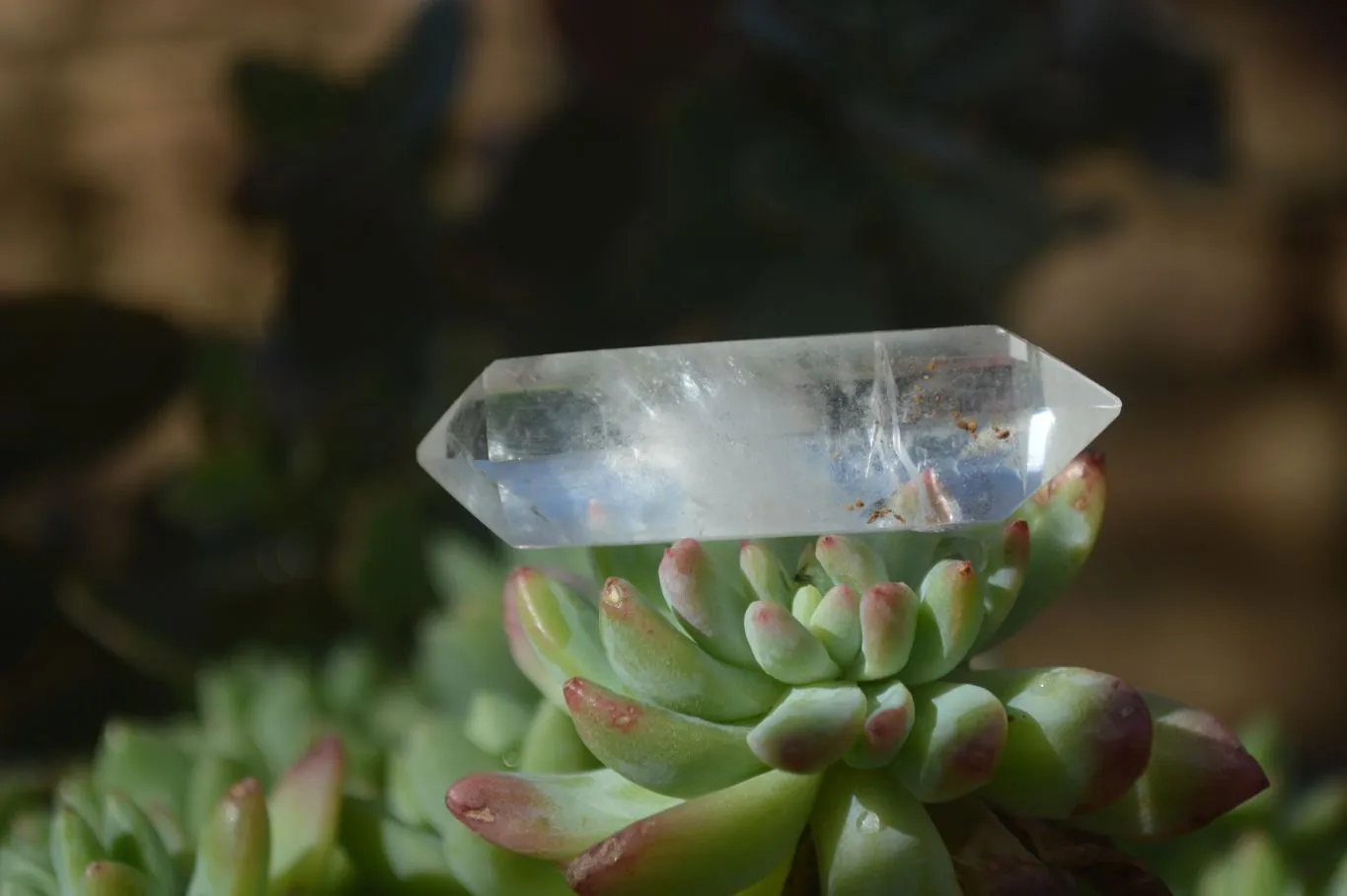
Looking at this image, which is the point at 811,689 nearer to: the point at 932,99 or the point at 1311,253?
the point at 932,99

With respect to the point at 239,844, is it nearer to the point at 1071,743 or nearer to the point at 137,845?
the point at 137,845

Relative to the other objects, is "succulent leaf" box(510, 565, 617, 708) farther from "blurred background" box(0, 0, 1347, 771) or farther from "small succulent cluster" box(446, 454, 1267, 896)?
"blurred background" box(0, 0, 1347, 771)

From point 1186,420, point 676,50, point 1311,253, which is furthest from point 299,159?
point 1311,253

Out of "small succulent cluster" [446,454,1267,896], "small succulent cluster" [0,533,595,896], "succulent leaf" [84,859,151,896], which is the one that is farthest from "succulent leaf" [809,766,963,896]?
"succulent leaf" [84,859,151,896]

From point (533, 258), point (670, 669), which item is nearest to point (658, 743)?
point (670, 669)

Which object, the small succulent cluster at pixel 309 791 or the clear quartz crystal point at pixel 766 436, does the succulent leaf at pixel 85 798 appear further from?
the clear quartz crystal point at pixel 766 436

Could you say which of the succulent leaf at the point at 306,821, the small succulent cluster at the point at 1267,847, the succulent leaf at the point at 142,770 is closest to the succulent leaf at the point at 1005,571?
the small succulent cluster at the point at 1267,847
